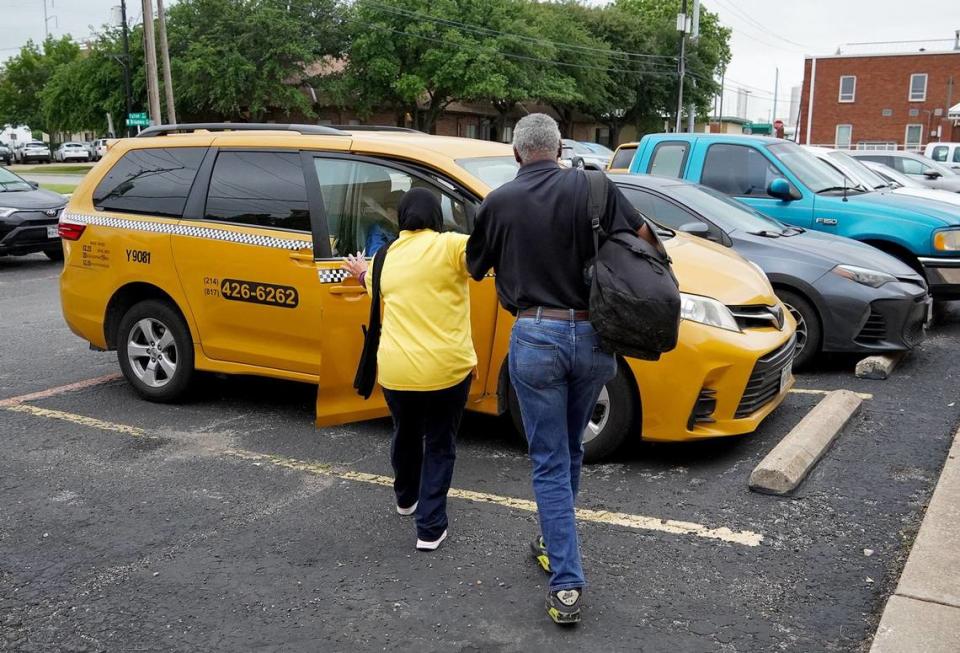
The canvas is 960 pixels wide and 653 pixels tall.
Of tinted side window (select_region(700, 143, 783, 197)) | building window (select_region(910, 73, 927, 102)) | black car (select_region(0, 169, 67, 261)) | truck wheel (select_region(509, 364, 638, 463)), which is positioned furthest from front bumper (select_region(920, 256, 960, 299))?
building window (select_region(910, 73, 927, 102))

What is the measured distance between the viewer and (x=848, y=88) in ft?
194

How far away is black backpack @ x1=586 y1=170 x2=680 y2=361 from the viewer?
3314 mm

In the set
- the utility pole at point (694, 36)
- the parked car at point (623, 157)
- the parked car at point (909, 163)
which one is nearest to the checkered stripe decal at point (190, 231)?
the parked car at point (623, 157)

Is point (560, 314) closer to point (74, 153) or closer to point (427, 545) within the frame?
point (427, 545)

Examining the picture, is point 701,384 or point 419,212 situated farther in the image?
point 701,384

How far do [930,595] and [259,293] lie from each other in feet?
13.2

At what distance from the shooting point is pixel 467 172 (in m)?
5.32

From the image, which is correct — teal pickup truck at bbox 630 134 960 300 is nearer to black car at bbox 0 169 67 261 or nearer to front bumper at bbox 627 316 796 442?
front bumper at bbox 627 316 796 442

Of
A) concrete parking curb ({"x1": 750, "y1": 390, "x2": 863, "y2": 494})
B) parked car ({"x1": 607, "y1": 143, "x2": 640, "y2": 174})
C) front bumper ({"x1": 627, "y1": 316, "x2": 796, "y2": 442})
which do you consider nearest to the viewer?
concrete parking curb ({"x1": 750, "y1": 390, "x2": 863, "y2": 494})

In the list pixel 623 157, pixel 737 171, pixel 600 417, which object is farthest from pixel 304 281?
pixel 623 157

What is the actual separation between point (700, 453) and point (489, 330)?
1.48m

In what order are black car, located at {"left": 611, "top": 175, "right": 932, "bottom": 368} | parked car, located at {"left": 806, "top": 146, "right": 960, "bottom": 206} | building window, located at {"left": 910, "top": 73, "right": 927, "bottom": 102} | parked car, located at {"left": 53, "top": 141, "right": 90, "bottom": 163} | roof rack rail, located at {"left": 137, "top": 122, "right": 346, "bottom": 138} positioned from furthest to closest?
parked car, located at {"left": 53, "top": 141, "right": 90, "bottom": 163} → building window, located at {"left": 910, "top": 73, "right": 927, "bottom": 102} → parked car, located at {"left": 806, "top": 146, "right": 960, "bottom": 206} → black car, located at {"left": 611, "top": 175, "right": 932, "bottom": 368} → roof rack rail, located at {"left": 137, "top": 122, "right": 346, "bottom": 138}

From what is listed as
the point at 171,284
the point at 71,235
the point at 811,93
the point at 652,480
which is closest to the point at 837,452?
the point at 652,480

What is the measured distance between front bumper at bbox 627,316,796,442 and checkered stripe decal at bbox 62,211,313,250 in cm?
224
